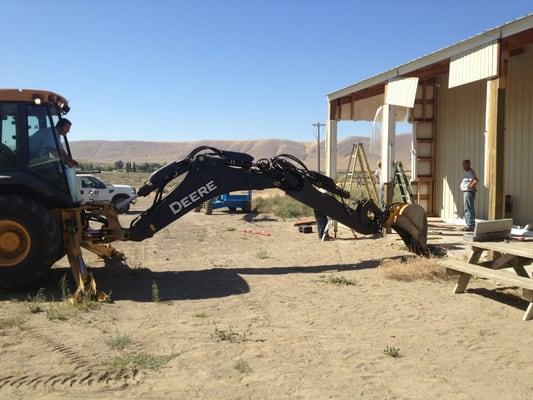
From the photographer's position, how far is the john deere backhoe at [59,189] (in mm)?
7480

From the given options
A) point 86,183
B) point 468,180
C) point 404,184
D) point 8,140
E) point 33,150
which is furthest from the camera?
point 86,183

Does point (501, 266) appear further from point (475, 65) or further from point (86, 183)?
point (86, 183)

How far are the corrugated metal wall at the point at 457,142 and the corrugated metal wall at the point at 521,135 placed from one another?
1.06 metres

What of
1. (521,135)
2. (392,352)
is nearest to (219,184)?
(392,352)

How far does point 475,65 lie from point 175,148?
17269 cm

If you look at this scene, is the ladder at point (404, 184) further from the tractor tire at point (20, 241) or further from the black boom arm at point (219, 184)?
the tractor tire at point (20, 241)

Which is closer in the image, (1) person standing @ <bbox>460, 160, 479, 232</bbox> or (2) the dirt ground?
(2) the dirt ground

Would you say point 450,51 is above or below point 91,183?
above

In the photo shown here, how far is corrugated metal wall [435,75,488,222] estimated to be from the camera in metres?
13.8

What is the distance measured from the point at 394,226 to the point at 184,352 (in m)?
6.01

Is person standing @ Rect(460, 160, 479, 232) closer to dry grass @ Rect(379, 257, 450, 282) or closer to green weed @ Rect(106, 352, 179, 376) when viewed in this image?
dry grass @ Rect(379, 257, 450, 282)

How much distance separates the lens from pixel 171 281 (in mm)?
8875

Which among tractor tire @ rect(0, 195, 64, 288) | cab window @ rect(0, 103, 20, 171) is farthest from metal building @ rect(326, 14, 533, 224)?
cab window @ rect(0, 103, 20, 171)

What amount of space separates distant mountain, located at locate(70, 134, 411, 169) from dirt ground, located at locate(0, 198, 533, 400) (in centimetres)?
13967
